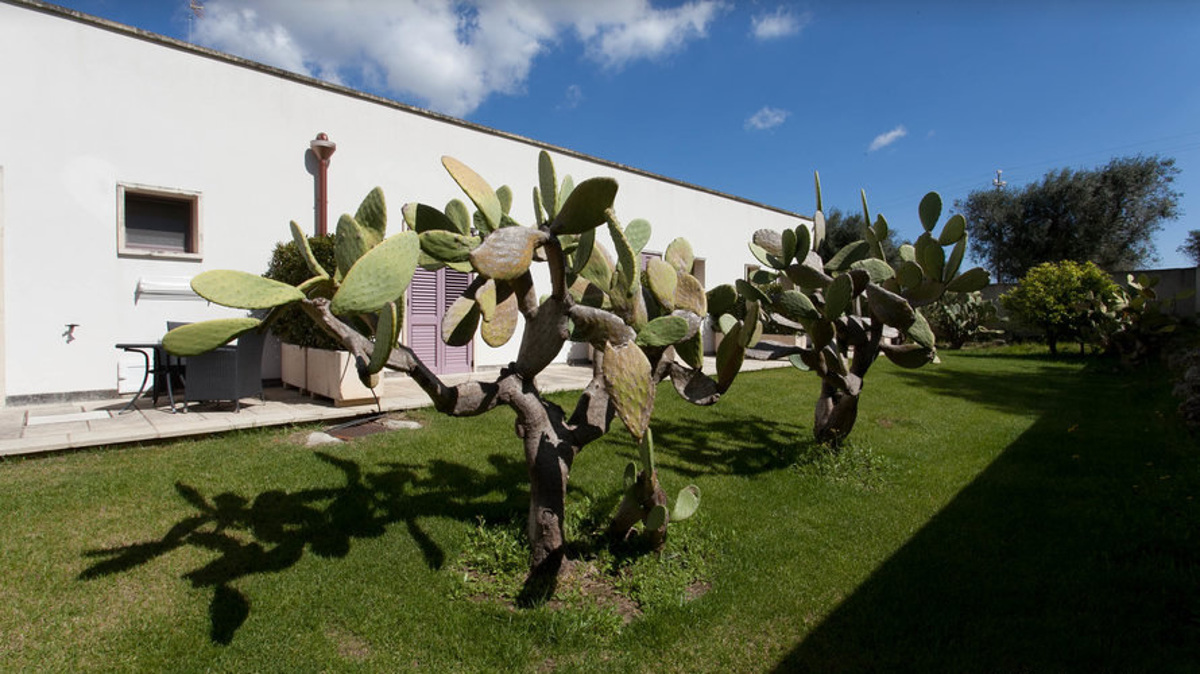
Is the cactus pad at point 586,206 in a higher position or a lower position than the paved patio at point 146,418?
higher

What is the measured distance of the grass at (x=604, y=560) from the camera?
2.26 m

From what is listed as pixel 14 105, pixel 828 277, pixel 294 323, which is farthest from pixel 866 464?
pixel 14 105

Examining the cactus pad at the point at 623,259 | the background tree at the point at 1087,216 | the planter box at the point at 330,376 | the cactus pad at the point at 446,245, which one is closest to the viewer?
the cactus pad at the point at 446,245

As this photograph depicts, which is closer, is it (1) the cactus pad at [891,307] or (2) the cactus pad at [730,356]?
(2) the cactus pad at [730,356]

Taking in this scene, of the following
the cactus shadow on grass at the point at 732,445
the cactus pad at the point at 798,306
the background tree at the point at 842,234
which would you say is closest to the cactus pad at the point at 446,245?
the cactus pad at the point at 798,306

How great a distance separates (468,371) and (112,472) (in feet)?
20.0

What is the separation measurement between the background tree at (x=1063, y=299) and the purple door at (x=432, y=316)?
1336cm

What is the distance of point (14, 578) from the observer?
2.65 metres

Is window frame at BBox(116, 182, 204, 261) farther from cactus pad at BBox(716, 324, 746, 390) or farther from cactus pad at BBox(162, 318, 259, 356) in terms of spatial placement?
cactus pad at BBox(716, 324, 746, 390)

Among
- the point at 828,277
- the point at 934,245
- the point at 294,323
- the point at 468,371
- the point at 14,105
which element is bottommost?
the point at 468,371

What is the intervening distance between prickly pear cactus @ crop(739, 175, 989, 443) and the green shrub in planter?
507 centimetres

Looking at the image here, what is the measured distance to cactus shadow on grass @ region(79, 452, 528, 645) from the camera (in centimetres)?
277

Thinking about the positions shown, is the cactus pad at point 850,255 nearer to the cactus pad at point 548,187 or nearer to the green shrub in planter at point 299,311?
the cactus pad at point 548,187

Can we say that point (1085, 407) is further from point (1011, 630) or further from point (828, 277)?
point (1011, 630)
